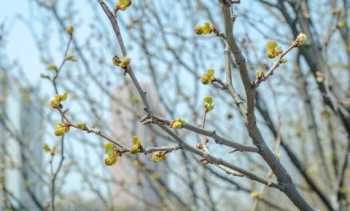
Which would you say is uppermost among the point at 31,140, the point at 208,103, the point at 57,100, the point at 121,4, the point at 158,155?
the point at 31,140

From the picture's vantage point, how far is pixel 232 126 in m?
5.87

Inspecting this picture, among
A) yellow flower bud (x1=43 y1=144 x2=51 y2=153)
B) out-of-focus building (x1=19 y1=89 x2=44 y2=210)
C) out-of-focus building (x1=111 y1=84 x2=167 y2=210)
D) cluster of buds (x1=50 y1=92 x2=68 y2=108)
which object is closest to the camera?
cluster of buds (x1=50 y1=92 x2=68 y2=108)

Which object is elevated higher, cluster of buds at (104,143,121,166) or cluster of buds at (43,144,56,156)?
cluster of buds at (43,144,56,156)

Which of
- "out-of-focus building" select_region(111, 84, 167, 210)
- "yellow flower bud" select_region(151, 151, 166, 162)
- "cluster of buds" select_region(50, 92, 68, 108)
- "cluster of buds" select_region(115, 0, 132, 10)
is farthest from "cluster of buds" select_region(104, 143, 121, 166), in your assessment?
"out-of-focus building" select_region(111, 84, 167, 210)

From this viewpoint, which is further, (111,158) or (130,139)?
(130,139)

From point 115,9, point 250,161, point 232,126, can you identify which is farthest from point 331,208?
point 115,9

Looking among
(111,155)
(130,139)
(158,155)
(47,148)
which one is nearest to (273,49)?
(158,155)

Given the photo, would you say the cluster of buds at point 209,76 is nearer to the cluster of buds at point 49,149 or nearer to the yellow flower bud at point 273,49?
the yellow flower bud at point 273,49

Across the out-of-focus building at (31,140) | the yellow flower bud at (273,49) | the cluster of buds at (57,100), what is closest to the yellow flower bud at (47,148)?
the cluster of buds at (57,100)

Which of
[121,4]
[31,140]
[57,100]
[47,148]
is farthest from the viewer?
[31,140]

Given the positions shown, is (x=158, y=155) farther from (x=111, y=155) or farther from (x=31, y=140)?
(x=31, y=140)

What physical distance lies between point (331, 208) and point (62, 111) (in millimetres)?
2633

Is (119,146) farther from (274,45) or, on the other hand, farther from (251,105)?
(274,45)

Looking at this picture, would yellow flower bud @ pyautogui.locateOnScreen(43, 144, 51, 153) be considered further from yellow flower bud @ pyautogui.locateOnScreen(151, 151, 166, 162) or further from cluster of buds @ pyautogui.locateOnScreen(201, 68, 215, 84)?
cluster of buds @ pyautogui.locateOnScreen(201, 68, 215, 84)
